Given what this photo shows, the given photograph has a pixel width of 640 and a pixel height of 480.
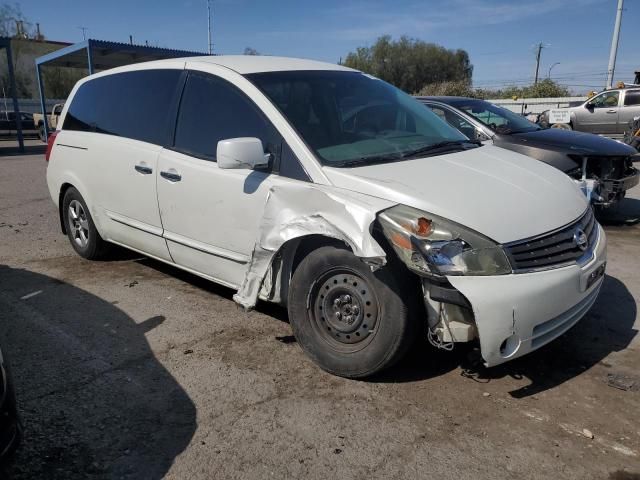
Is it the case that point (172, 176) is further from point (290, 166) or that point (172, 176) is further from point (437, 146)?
point (437, 146)

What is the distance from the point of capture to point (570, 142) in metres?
6.98

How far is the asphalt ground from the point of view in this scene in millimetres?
2551

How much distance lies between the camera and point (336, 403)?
3035 mm

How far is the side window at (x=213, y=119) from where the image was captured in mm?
3639

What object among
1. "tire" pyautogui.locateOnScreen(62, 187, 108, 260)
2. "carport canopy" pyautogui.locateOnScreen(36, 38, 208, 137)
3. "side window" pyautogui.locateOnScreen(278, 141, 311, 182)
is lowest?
"tire" pyautogui.locateOnScreen(62, 187, 108, 260)

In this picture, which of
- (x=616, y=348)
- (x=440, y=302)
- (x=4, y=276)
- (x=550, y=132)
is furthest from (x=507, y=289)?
(x=550, y=132)

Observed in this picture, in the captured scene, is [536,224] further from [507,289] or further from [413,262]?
[413,262]

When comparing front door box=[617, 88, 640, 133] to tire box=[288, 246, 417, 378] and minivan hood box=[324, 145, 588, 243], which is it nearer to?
minivan hood box=[324, 145, 588, 243]

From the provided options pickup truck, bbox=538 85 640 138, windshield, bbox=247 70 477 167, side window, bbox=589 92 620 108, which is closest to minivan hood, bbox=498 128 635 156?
windshield, bbox=247 70 477 167

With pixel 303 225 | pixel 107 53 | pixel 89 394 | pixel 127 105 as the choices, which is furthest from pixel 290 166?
pixel 107 53

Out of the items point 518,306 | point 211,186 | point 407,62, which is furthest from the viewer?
point 407,62

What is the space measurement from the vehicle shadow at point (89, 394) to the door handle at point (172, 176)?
106 cm

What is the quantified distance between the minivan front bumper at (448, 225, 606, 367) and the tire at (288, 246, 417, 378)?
378mm

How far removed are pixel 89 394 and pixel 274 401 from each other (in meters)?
1.06
